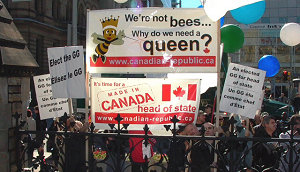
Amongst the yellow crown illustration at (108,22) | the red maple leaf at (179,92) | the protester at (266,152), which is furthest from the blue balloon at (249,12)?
the yellow crown illustration at (108,22)

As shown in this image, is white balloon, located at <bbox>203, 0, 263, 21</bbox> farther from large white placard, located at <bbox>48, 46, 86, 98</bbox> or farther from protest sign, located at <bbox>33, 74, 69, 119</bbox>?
protest sign, located at <bbox>33, 74, 69, 119</bbox>

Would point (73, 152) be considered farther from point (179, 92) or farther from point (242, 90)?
point (242, 90)

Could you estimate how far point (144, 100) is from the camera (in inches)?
185

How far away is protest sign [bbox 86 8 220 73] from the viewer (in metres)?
4.77

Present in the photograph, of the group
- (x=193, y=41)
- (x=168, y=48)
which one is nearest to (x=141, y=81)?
(x=168, y=48)

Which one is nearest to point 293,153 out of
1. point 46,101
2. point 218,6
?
point 218,6

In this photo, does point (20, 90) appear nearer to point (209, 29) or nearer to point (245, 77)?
point (209, 29)

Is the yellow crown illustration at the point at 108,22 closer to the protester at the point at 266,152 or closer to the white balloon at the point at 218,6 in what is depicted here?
the white balloon at the point at 218,6

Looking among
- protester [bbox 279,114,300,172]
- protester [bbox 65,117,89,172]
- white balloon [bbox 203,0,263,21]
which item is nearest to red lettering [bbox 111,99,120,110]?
protester [bbox 65,117,89,172]

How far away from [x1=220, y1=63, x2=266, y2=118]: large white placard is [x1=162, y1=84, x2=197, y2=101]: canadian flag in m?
0.44

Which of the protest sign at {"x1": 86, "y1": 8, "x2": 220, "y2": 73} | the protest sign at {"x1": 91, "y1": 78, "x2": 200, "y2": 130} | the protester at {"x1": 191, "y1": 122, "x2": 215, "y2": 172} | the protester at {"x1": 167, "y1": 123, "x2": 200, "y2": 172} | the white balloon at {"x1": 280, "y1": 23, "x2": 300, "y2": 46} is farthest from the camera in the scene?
the white balloon at {"x1": 280, "y1": 23, "x2": 300, "y2": 46}

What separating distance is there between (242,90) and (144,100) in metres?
1.42

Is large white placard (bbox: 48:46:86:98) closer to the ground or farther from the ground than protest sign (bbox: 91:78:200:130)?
farther from the ground

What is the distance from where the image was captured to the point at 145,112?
15.3 feet
